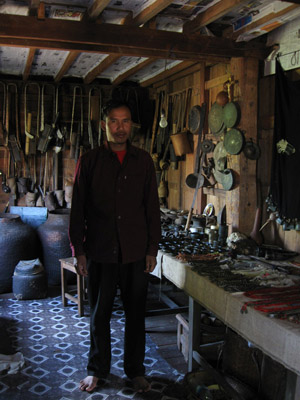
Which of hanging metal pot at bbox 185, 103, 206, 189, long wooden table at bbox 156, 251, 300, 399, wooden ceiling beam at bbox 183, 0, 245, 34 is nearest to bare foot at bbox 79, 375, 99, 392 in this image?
long wooden table at bbox 156, 251, 300, 399

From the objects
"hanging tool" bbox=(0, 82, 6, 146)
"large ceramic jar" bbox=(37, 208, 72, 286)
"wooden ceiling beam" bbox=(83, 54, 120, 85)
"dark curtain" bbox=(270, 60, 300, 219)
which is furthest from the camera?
"hanging tool" bbox=(0, 82, 6, 146)

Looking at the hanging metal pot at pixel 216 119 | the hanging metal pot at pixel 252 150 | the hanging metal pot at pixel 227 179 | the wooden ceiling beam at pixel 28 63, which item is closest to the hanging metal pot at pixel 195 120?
the hanging metal pot at pixel 216 119

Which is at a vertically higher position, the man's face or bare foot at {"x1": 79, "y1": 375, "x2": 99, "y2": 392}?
the man's face

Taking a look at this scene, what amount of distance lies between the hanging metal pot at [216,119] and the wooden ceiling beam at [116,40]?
518 millimetres

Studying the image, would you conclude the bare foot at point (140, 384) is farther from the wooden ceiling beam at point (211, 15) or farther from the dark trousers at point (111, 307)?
the wooden ceiling beam at point (211, 15)

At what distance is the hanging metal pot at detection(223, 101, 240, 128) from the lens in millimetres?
3975

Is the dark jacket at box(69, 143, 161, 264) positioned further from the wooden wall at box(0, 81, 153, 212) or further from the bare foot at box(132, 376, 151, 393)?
the wooden wall at box(0, 81, 153, 212)

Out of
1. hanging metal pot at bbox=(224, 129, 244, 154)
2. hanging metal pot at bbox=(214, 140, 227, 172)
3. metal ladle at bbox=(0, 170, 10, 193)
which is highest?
hanging metal pot at bbox=(224, 129, 244, 154)

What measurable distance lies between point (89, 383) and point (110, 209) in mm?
1199

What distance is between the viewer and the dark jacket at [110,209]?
8.72 ft

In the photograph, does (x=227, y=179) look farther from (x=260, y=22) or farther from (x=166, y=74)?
(x=166, y=74)

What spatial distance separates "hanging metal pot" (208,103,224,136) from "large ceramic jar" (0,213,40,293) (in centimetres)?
265

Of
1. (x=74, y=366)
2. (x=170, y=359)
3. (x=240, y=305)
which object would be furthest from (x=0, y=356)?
(x=240, y=305)

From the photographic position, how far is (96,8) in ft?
10.7
